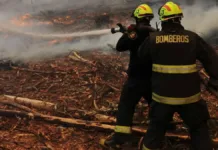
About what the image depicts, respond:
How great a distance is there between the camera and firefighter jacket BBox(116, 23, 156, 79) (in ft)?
14.2

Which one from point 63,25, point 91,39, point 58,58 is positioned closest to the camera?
point 58,58

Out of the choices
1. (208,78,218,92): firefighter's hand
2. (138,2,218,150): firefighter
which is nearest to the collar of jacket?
(138,2,218,150): firefighter

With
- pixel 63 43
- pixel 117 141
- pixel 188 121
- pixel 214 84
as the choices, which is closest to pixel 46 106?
pixel 117 141

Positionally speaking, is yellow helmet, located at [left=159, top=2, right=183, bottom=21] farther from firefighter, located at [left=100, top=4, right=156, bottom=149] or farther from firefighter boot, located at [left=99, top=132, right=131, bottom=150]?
firefighter boot, located at [left=99, top=132, right=131, bottom=150]

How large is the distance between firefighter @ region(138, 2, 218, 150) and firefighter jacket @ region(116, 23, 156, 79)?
642mm

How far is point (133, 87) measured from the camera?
4.58 meters

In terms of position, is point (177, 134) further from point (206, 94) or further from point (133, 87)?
point (206, 94)

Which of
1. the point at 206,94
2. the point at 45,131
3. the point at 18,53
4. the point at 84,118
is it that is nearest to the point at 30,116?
the point at 45,131

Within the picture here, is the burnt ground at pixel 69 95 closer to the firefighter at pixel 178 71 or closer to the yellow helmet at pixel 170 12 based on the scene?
the firefighter at pixel 178 71

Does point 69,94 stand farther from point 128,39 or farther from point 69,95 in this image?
point 128,39

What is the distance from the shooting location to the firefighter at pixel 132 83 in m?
4.44

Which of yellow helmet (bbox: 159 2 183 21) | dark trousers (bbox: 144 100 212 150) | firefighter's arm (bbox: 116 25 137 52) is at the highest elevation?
yellow helmet (bbox: 159 2 183 21)

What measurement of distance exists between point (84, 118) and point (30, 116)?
1036 mm

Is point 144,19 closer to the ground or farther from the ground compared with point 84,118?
farther from the ground
